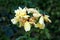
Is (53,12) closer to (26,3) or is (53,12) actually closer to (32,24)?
(26,3)

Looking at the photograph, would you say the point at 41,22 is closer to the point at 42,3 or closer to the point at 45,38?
the point at 45,38

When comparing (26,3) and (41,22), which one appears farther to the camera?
(26,3)

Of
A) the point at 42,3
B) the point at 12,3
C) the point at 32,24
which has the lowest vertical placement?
the point at 42,3

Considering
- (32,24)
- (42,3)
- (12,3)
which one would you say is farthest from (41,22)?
(42,3)

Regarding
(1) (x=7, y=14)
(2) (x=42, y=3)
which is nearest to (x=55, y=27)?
(2) (x=42, y=3)

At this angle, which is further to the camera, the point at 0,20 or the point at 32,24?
the point at 0,20

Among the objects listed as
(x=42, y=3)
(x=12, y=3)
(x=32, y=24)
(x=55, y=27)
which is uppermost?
(x=32, y=24)

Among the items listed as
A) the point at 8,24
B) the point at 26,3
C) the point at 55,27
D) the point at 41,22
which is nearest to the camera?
the point at 41,22

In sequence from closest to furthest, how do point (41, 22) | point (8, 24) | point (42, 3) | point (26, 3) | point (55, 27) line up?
point (41, 22) → point (26, 3) → point (8, 24) → point (55, 27) → point (42, 3)

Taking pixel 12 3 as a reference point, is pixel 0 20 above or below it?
below
